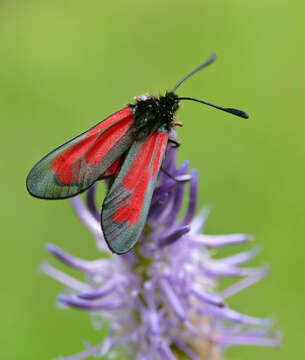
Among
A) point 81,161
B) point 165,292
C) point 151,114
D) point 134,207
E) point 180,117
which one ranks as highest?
point 180,117

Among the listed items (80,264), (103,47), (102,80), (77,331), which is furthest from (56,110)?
(80,264)

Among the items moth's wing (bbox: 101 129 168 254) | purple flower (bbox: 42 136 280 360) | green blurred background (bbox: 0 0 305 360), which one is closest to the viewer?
moth's wing (bbox: 101 129 168 254)

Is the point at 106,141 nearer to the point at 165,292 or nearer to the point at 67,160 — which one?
the point at 67,160

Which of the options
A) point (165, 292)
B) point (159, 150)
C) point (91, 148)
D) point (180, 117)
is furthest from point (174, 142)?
point (180, 117)

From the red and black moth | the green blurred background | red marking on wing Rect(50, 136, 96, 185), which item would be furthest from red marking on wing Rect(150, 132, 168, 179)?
the green blurred background

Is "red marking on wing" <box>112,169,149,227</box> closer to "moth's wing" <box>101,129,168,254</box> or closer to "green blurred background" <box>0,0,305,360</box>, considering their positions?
"moth's wing" <box>101,129,168,254</box>

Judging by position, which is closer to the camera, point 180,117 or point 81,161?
point 81,161

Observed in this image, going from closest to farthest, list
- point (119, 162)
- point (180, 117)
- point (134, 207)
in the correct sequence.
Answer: point (134, 207), point (119, 162), point (180, 117)

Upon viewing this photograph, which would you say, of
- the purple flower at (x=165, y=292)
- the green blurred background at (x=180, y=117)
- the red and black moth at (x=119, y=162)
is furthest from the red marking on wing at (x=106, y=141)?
the green blurred background at (x=180, y=117)
